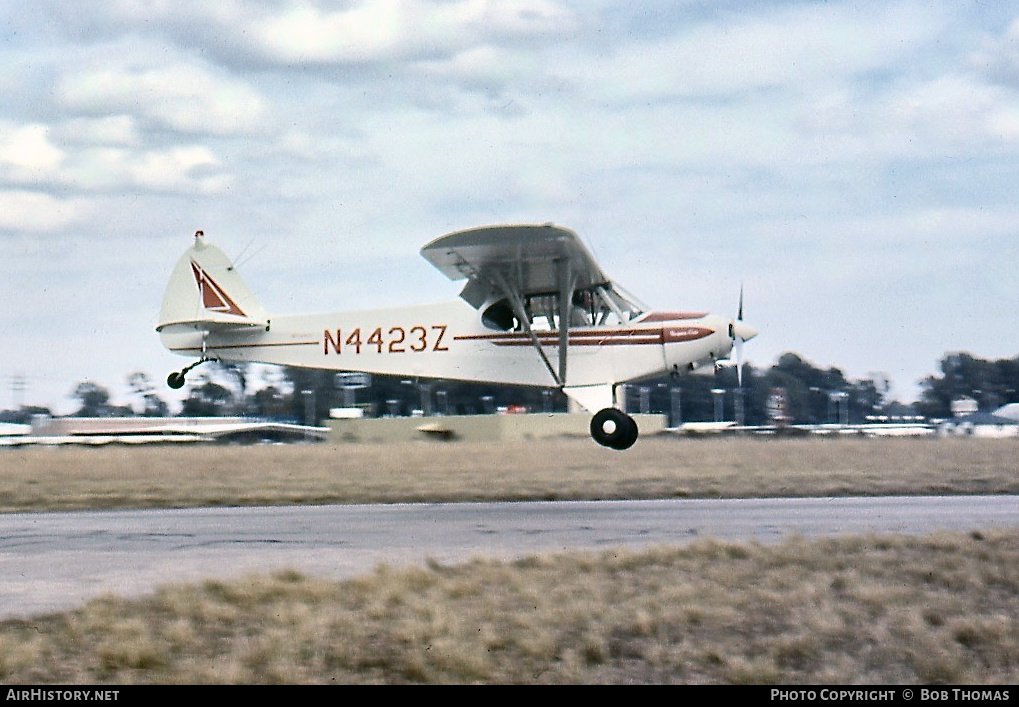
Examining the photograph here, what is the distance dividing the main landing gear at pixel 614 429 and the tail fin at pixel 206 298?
715cm

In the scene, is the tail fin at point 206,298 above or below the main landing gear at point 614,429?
above

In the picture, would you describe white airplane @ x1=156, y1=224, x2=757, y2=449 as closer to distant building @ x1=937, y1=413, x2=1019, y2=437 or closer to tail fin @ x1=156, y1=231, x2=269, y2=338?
tail fin @ x1=156, y1=231, x2=269, y2=338

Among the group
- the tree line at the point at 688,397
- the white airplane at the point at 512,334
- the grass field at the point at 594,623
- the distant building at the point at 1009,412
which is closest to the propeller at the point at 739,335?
the white airplane at the point at 512,334

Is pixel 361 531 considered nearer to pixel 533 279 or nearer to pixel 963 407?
pixel 533 279

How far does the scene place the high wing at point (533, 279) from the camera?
762 inches

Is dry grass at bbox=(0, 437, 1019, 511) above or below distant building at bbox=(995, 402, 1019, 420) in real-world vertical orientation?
below

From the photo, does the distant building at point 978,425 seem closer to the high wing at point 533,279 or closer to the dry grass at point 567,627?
the high wing at point 533,279

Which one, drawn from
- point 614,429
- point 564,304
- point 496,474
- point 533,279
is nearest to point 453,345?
point 533,279

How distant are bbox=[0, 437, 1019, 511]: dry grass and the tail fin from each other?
3.39 meters

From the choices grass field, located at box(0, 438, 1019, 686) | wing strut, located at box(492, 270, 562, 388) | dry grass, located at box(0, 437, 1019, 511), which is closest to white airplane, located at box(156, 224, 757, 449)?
wing strut, located at box(492, 270, 562, 388)

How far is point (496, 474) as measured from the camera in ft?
89.6

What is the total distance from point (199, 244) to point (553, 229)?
384 inches

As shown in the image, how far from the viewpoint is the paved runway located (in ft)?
39.8

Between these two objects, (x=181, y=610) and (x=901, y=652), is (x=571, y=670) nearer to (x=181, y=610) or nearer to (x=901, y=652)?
(x=901, y=652)
